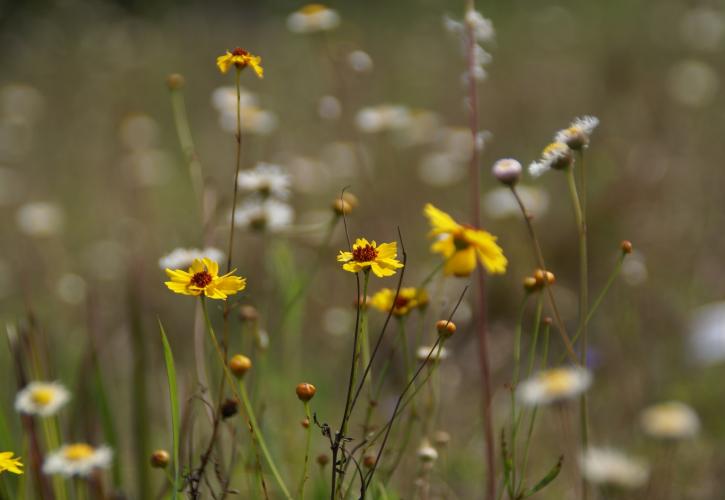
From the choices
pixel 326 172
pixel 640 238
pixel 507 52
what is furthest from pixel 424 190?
pixel 507 52

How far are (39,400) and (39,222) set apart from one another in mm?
1650

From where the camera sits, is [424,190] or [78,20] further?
[78,20]

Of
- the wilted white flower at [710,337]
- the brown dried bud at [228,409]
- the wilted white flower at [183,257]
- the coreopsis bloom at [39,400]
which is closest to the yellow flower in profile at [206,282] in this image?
the brown dried bud at [228,409]

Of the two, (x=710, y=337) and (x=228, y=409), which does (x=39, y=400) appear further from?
(x=710, y=337)

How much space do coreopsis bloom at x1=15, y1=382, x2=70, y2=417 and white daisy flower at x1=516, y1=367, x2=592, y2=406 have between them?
1.92ft

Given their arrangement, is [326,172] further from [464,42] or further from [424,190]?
[464,42]

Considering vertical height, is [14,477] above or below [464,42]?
below

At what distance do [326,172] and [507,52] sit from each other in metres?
1.79

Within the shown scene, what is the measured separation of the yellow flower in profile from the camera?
2.19ft

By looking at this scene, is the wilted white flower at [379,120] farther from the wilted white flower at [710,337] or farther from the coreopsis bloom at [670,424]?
the coreopsis bloom at [670,424]

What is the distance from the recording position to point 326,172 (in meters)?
2.54

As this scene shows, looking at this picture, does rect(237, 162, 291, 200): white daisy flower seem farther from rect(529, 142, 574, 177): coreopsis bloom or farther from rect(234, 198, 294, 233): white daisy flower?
rect(529, 142, 574, 177): coreopsis bloom

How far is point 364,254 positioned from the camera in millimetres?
667

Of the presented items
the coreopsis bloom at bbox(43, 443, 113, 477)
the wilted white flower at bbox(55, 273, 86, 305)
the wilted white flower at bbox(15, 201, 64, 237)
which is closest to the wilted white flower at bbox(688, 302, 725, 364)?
the coreopsis bloom at bbox(43, 443, 113, 477)
